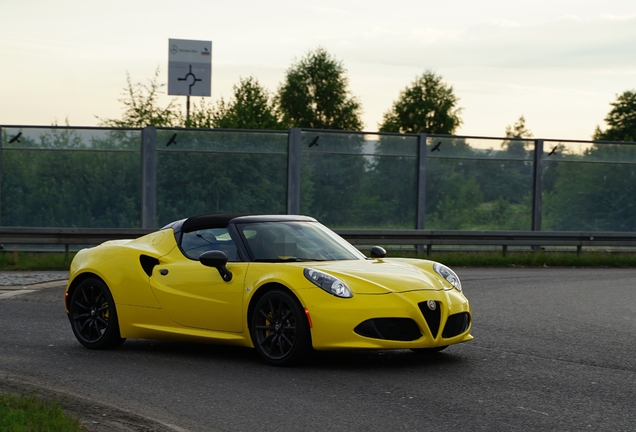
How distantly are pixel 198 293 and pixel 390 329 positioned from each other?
5.81 feet

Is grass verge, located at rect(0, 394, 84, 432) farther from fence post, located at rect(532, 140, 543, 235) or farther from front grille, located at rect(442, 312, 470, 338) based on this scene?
fence post, located at rect(532, 140, 543, 235)

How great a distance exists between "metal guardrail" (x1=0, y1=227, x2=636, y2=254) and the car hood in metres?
11.9

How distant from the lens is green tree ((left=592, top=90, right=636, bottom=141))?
108500 millimetres

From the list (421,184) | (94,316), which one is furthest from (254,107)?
(94,316)

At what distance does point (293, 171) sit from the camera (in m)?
23.7

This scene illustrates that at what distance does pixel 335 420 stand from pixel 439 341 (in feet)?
6.82

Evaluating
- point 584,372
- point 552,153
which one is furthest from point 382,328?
point 552,153

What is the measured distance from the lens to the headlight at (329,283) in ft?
24.8

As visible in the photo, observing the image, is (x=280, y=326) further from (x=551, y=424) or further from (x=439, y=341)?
(x=551, y=424)

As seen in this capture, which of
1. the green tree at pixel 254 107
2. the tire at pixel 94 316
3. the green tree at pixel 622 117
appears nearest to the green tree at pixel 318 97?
the green tree at pixel 622 117

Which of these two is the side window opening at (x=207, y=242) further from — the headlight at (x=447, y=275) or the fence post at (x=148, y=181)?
the fence post at (x=148, y=181)

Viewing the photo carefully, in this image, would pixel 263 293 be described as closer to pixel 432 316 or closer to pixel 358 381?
pixel 358 381

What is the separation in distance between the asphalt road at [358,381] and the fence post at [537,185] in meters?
14.3

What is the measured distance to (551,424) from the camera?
18.9 ft
